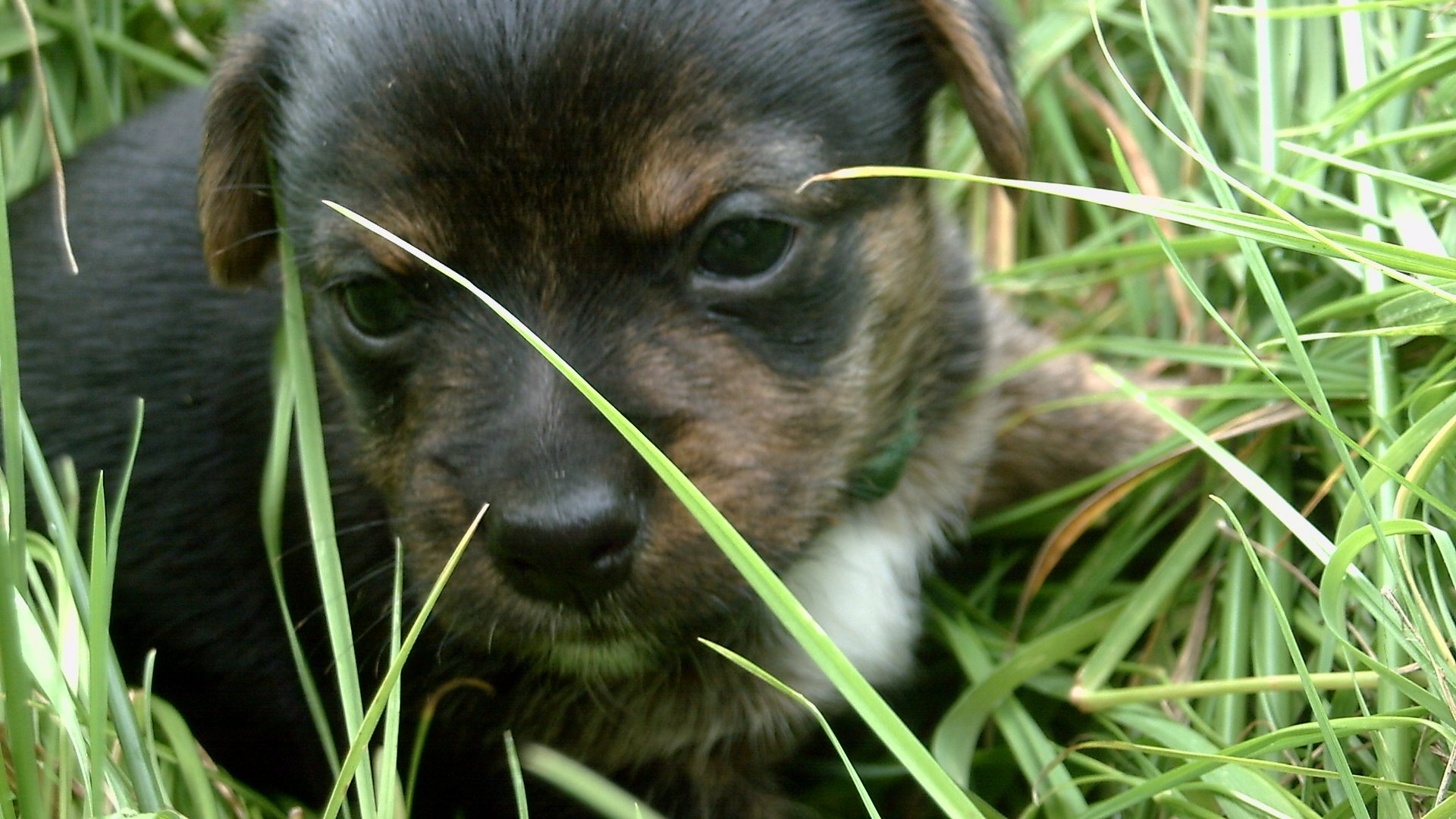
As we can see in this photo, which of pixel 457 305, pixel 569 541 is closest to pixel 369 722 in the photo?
pixel 569 541

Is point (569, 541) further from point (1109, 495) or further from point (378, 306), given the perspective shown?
point (1109, 495)

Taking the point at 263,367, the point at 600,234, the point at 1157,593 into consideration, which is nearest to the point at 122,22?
the point at 263,367

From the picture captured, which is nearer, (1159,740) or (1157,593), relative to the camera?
(1159,740)

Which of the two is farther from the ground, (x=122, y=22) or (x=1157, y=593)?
(x=122, y=22)

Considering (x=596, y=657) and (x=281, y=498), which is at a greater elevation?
(x=281, y=498)

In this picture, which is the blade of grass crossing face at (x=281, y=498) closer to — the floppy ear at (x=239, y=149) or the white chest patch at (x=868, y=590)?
the floppy ear at (x=239, y=149)

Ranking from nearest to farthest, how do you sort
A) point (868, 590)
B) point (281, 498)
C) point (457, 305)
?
point (457, 305) → point (281, 498) → point (868, 590)

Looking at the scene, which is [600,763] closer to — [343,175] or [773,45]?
[343,175]
